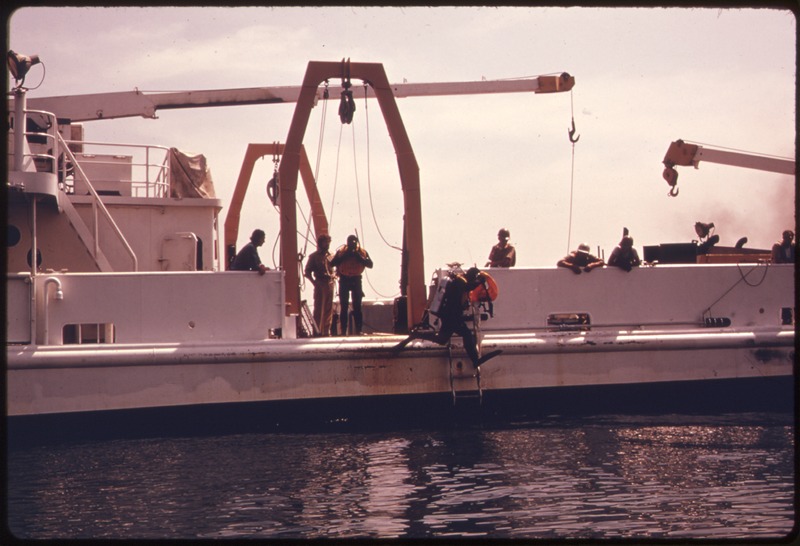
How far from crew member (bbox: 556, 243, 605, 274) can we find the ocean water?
2.16m

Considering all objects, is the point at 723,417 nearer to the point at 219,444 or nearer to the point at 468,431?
the point at 468,431

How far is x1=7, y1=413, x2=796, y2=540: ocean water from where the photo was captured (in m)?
7.94

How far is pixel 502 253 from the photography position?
49.2 ft

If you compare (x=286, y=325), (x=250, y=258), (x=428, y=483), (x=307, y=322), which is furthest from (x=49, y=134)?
(x=428, y=483)

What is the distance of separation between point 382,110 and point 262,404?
4.38 m

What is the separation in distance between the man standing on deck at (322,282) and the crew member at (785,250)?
652cm

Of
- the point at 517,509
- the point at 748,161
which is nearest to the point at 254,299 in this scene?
the point at 517,509

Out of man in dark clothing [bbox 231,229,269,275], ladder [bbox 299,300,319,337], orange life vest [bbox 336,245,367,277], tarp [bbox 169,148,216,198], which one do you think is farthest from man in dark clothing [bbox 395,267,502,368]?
tarp [bbox 169,148,216,198]

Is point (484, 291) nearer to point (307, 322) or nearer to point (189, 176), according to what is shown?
point (307, 322)

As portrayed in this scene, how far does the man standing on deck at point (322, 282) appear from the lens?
48.9 ft

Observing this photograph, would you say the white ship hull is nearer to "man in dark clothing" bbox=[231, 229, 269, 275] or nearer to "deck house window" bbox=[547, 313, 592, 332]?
"deck house window" bbox=[547, 313, 592, 332]

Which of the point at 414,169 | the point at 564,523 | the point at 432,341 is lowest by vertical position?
the point at 564,523

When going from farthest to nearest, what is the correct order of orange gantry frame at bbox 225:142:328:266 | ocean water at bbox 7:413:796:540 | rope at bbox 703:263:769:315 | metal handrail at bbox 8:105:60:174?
orange gantry frame at bbox 225:142:328:266
rope at bbox 703:263:769:315
metal handrail at bbox 8:105:60:174
ocean water at bbox 7:413:796:540

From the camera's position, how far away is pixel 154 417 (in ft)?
40.2
